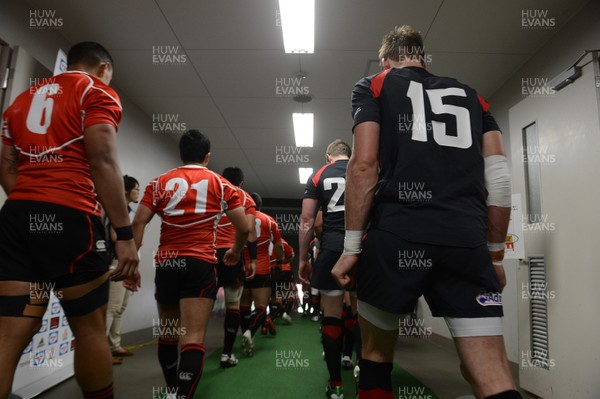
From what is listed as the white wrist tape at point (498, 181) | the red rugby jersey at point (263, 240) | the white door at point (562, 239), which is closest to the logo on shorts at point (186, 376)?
the white wrist tape at point (498, 181)

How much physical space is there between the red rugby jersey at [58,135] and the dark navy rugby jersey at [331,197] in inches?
58.2

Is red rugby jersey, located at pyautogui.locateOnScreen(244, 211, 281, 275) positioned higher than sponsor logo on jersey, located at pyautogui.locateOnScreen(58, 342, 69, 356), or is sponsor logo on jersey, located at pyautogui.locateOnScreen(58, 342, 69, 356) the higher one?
red rugby jersey, located at pyautogui.locateOnScreen(244, 211, 281, 275)

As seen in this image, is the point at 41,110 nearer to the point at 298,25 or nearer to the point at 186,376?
the point at 186,376

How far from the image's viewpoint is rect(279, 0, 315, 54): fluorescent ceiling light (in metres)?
3.44

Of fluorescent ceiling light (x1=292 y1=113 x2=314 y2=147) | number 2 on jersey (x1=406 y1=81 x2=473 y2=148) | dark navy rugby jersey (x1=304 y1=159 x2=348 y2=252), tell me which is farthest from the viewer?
fluorescent ceiling light (x1=292 y1=113 x2=314 y2=147)

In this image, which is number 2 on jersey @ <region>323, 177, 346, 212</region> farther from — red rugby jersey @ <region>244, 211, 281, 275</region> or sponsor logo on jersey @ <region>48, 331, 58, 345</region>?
sponsor logo on jersey @ <region>48, 331, 58, 345</region>

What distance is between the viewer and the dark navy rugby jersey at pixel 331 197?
2613mm

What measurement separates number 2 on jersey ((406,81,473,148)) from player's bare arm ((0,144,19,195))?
1.48 meters

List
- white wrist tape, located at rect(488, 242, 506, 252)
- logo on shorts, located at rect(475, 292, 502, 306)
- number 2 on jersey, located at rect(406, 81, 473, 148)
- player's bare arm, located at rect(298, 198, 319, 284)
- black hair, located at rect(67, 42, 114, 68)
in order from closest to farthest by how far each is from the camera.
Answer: logo on shorts, located at rect(475, 292, 502, 306)
number 2 on jersey, located at rect(406, 81, 473, 148)
white wrist tape, located at rect(488, 242, 506, 252)
black hair, located at rect(67, 42, 114, 68)
player's bare arm, located at rect(298, 198, 319, 284)

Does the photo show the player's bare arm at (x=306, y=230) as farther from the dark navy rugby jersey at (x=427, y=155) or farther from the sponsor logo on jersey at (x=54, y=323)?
the sponsor logo on jersey at (x=54, y=323)

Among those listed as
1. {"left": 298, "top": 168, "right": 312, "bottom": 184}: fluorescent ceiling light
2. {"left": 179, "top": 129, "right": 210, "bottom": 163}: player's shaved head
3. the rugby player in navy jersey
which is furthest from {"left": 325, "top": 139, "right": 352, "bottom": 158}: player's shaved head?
{"left": 298, "top": 168, "right": 312, "bottom": 184}: fluorescent ceiling light

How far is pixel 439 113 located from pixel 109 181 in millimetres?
1133

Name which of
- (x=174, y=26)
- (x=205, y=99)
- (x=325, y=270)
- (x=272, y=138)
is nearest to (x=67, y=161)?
(x=325, y=270)

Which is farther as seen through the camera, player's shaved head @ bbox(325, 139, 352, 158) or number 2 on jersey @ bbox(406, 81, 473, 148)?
player's shaved head @ bbox(325, 139, 352, 158)
